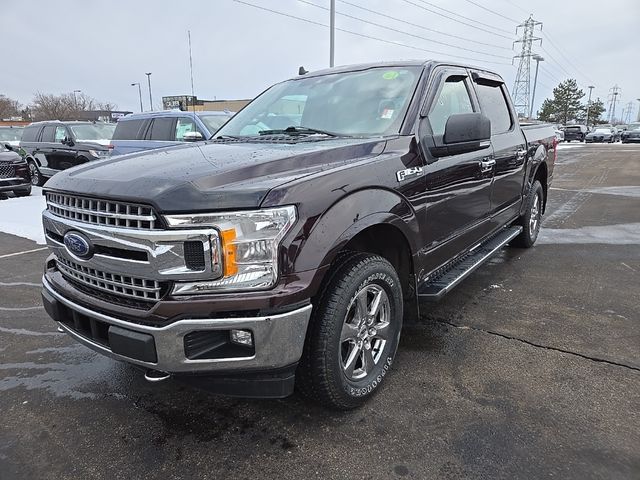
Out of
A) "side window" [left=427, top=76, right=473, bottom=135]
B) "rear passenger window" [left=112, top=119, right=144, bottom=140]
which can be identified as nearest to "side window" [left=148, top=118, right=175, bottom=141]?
"rear passenger window" [left=112, top=119, right=144, bottom=140]

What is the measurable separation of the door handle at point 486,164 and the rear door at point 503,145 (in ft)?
0.23

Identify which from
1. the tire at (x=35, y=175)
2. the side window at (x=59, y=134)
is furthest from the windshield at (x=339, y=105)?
the tire at (x=35, y=175)

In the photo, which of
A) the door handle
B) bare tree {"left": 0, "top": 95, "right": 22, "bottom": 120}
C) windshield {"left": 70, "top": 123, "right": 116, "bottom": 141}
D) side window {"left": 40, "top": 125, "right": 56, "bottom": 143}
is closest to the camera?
the door handle

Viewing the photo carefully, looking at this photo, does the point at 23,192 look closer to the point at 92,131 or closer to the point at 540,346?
the point at 92,131

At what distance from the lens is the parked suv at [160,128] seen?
30.2 ft

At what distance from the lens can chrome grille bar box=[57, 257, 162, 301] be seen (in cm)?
212

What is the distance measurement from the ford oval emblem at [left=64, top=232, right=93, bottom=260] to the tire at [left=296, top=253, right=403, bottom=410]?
1115 mm

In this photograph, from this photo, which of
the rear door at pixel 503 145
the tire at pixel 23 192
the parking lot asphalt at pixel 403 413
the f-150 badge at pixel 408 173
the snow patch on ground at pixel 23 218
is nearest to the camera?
the parking lot asphalt at pixel 403 413

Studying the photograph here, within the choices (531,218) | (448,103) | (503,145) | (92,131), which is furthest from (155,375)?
(92,131)

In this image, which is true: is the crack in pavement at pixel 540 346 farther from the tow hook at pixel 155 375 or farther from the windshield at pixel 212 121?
the windshield at pixel 212 121

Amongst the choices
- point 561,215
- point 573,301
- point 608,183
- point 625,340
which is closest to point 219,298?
point 625,340

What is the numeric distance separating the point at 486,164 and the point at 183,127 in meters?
6.97

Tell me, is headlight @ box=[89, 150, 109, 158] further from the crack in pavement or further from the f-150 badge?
the f-150 badge

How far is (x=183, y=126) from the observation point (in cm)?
937
